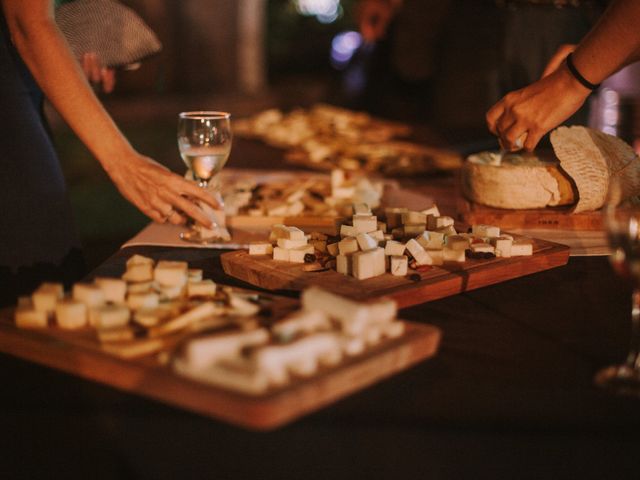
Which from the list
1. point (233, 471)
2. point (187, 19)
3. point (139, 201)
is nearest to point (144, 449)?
point (233, 471)

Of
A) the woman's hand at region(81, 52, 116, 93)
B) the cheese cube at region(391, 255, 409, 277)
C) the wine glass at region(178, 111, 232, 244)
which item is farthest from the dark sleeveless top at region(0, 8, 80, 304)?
the cheese cube at region(391, 255, 409, 277)

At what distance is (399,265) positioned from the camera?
5.41ft

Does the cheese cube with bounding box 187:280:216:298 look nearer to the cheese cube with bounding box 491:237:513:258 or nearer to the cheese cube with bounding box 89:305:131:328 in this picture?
the cheese cube with bounding box 89:305:131:328

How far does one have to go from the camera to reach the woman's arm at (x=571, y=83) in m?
1.92

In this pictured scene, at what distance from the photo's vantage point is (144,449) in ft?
3.65

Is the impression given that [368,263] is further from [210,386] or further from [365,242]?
[210,386]

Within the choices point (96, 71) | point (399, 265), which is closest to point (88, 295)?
point (399, 265)

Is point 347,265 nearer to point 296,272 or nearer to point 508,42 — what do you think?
point 296,272

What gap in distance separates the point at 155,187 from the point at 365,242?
0.49m

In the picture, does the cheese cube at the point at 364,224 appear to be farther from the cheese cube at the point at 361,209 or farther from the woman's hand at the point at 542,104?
the woman's hand at the point at 542,104

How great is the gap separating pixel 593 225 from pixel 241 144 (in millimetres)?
1880

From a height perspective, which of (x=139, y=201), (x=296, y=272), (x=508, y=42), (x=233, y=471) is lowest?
(x=233, y=471)

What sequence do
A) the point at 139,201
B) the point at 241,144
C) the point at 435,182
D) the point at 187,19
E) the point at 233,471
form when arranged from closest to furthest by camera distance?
the point at 233,471 → the point at 139,201 → the point at 435,182 → the point at 241,144 → the point at 187,19

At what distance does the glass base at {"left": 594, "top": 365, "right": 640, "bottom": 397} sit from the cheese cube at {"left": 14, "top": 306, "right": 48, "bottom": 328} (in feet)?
2.84
